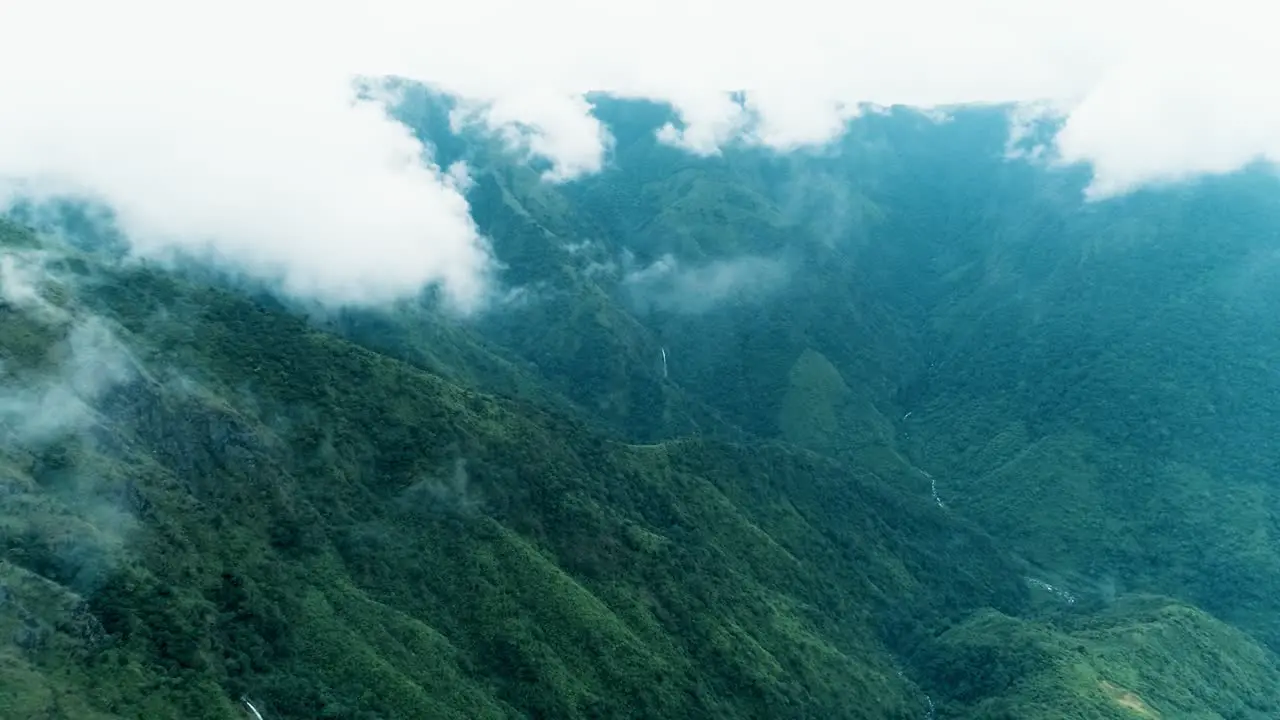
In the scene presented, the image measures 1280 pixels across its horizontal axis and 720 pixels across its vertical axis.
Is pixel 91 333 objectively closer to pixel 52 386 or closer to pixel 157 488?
pixel 52 386

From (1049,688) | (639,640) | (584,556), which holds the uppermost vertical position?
(584,556)

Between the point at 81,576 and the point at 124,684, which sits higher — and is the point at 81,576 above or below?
above

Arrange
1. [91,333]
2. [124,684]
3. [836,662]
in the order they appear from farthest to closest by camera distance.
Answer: [836,662] → [91,333] → [124,684]

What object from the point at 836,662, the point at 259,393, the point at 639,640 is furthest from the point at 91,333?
the point at 836,662

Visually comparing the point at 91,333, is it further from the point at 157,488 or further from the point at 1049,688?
the point at 1049,688

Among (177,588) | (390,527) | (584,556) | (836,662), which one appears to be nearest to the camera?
(177,588)

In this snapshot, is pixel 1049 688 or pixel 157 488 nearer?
pixel 157 488

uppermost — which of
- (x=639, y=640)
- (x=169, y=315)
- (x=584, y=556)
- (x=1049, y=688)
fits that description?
(x=169, y=315)

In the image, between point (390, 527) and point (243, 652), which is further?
point (390, 527)

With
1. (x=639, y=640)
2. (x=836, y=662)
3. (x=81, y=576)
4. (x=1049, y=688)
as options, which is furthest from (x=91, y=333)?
(x=1049, y=688)
